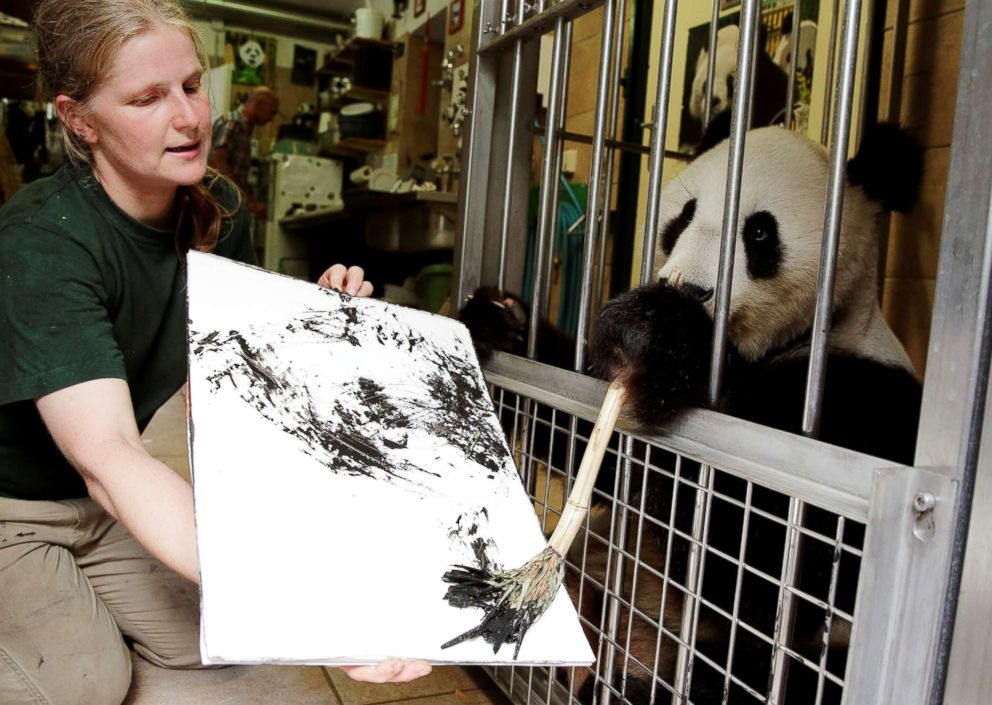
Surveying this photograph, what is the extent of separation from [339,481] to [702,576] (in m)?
A: 0.33

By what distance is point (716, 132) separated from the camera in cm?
123

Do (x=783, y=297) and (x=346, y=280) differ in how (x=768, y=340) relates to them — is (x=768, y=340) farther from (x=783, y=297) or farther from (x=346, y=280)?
(x=346, y=280)

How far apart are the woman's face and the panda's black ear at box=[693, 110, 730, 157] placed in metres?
0.72

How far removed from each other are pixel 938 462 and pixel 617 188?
2.34 metres

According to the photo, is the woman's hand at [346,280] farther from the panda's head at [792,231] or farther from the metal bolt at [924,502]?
the metal bolt at [924,502]

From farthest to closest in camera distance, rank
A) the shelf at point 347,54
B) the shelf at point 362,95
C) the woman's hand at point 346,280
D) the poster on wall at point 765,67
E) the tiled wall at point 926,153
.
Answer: the shelf at point 362,95 < the shelf at point 347,54 < the poster on wall at point 765,67 < the tiled wall at point 926,153 < the woman's hand at point 346,280

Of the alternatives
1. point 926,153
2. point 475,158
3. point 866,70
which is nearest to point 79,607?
point 475,158

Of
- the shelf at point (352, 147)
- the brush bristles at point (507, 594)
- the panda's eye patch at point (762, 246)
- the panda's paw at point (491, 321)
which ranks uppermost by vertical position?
the shelf at point (352, 147)

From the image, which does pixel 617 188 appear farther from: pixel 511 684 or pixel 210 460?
pixel 210 460

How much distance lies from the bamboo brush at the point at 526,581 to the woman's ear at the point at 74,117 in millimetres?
768

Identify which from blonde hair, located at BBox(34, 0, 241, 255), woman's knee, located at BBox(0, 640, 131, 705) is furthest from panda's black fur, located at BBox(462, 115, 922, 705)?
woman's knee, located at BBox(0, 640, 131, 705)

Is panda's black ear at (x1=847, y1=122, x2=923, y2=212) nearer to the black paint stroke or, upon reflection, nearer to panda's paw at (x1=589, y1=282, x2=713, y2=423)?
panda's paw at (x1=589, y1=282, x2=713, y2=423)

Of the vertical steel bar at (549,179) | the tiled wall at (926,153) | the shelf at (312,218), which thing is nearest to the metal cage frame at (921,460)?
the vertical steel bar at (549,179)

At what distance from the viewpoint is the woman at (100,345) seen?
897mm
